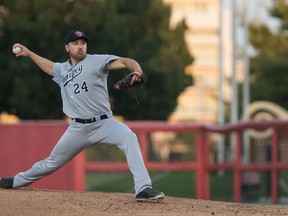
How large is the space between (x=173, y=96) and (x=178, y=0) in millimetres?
82806

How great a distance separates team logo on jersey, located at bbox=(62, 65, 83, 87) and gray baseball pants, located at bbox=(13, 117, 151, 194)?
477 millimetres

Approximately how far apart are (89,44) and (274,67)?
71.6 feet

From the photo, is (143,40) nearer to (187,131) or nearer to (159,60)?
(159,60)

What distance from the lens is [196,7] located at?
122 metres

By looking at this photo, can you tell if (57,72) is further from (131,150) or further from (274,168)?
(274,168)

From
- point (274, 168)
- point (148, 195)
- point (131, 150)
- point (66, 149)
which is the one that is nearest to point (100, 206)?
point (148, 195)

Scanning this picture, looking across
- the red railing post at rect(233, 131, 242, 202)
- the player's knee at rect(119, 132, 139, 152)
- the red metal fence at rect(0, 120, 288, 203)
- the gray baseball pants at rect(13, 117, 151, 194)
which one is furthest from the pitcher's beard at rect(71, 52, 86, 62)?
the red railing post at rect(233, 131, 242, 202)

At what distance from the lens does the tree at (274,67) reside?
55.8 m

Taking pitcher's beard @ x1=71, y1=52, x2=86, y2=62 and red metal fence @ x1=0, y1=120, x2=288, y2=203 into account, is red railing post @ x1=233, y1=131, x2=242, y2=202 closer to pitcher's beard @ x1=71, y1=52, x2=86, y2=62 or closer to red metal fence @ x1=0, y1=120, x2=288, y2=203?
red metal fence @ x1=0, y1=120, x2=288, y2=203

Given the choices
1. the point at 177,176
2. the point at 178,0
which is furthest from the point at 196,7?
the point at 177,176

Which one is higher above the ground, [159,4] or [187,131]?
[159,4]

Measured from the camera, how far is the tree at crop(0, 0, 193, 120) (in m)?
35.2

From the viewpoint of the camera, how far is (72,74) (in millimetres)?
11828

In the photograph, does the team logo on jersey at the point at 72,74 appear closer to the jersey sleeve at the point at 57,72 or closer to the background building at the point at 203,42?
the jersey sleeve at the point at 57,72
